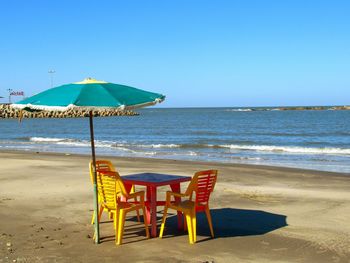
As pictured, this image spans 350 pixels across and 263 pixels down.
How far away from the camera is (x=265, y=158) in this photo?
21828 mm

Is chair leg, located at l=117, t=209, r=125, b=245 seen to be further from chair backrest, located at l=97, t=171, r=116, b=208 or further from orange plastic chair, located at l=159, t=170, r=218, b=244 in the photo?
orange plastic chair, located at l=159, t=170, r=218, b=244

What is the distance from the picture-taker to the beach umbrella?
19.4ft

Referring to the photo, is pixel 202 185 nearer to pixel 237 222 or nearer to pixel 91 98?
pixel 237 222

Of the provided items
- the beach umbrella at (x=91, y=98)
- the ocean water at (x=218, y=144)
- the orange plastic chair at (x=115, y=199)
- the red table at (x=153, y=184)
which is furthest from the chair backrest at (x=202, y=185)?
the ocean water at (x=218, y=144)

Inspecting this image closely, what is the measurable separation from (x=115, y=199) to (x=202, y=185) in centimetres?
123

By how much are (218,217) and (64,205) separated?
9.85 feet

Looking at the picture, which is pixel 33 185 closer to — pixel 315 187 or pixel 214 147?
pixel 315 187

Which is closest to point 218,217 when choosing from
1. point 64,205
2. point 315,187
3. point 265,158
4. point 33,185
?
point 64,205

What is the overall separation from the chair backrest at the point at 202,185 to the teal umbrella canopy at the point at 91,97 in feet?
3.99

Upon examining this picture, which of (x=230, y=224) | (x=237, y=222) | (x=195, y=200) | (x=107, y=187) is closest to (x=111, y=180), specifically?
(x=107, y=187)

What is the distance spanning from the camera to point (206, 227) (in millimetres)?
7441

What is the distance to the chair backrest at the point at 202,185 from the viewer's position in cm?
673

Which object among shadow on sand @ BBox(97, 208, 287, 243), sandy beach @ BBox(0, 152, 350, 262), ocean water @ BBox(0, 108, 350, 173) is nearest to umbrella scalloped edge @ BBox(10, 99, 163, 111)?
sandy beach @ BBox(0, 152, 350, 262)

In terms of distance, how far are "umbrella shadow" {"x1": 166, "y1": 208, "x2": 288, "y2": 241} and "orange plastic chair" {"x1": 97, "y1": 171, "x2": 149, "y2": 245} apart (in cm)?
82
